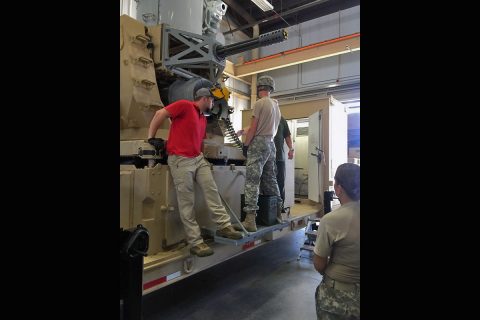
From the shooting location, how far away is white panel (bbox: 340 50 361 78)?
846 cm

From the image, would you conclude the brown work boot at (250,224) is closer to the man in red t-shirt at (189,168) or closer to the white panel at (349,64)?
the man in red t-shirt at (189,168)

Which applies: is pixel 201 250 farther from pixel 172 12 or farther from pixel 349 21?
pixel 349 21

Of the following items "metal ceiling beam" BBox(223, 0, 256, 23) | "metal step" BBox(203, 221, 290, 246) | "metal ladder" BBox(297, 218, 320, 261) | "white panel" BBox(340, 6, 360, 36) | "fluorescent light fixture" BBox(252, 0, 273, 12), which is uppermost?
"metal ceiling beam" BBox(223, 0, 256, 23)

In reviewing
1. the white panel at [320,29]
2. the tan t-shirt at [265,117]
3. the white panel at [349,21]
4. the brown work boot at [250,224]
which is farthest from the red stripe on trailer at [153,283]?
the white panel at [320,29]

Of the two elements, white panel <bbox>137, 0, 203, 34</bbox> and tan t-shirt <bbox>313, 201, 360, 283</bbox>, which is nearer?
tan t-shirt <bbox>313, 201, 360, 283</bbox>

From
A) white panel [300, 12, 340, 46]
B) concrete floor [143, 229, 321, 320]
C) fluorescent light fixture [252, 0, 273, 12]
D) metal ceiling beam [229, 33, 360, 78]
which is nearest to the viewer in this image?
concrete floor [143, 229, 321, 320]

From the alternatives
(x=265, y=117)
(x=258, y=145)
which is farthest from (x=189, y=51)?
(x=258, y=145)

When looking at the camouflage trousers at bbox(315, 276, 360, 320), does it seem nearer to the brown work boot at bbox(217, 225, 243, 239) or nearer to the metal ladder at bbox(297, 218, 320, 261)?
the brown work boot at bbox(217, 225, 243, 239)

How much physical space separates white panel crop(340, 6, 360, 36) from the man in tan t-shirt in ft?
25.5

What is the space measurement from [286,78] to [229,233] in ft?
26.3

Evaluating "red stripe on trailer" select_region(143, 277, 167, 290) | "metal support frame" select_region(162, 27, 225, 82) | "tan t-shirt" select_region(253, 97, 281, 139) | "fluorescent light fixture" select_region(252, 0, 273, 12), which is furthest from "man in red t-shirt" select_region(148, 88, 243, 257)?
"fluorescent light fixture" select_region(252, 0, 273, 12)

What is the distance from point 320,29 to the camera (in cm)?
909

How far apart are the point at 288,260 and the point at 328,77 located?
19.9 ft
